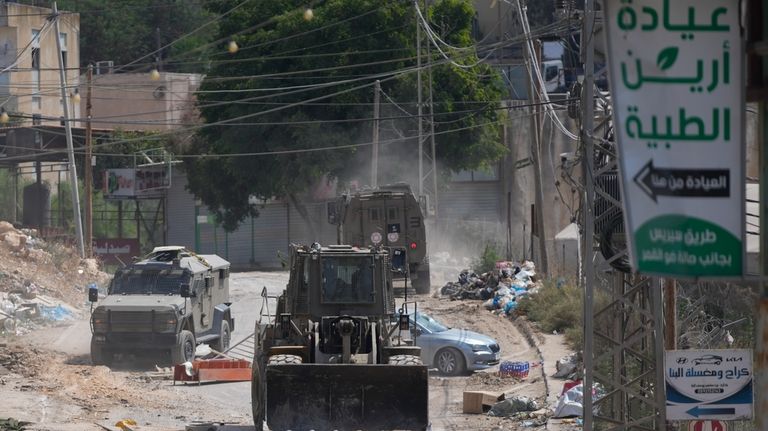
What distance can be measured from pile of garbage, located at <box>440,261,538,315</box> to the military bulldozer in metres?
14.1

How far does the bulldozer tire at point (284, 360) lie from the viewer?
15.2 metres

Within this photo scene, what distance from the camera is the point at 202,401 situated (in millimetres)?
20938

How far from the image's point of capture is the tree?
1853 inches

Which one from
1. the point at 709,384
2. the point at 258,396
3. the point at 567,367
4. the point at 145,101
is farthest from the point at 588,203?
the point at 145,101

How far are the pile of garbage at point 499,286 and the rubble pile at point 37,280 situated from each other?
10915 mm

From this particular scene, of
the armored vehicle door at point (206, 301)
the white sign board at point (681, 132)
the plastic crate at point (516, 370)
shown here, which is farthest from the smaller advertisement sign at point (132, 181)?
the white sign board at point (681, 132)

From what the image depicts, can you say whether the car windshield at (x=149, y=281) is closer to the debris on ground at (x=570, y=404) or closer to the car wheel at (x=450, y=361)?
the car wheel at (x=450, y=361)

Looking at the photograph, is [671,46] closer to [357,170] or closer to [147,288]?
[147,288]

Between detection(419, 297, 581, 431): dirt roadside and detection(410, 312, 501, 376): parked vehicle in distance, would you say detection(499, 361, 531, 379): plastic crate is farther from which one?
detection(410, 312, 501, 376): parked vehicle in distance

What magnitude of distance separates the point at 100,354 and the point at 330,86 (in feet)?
84.9

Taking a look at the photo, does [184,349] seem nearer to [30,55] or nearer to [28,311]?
[28,311]

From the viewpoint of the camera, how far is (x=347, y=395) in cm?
1516

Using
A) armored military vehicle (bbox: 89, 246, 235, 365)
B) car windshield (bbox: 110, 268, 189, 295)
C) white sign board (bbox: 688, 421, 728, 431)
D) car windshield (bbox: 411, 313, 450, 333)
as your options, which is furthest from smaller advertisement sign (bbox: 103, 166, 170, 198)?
white sign board (bbox: 688, 421, 728, 431)

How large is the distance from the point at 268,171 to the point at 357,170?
3.86 m
